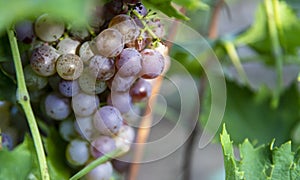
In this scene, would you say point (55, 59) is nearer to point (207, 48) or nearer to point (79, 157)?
point (79, 157)

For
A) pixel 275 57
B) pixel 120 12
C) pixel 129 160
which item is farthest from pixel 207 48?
pixel 120 12

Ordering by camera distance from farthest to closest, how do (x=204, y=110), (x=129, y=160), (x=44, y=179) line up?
(x=204, y=110) < (x=129, y=160) < (x=44, y=179)

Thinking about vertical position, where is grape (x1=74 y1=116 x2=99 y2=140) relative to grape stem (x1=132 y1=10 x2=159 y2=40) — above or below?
below

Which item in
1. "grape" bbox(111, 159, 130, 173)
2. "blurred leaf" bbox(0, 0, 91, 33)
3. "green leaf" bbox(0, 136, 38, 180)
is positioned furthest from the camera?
"grape" bbox(111, 159, 130, 173)

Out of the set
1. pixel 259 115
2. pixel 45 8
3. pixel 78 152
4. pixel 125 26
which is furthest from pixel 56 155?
pixel 259 115

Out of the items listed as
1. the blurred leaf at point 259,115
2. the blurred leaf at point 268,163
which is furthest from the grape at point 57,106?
the blurred leaf at point 259,115

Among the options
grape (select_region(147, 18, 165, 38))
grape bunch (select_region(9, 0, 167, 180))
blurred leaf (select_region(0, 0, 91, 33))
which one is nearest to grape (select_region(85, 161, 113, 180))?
grape bunch (select_region(9, 0, 167, 180))

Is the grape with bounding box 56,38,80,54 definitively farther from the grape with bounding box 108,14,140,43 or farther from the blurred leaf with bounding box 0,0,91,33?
the blurred leaf with bounding box 0,0,91,33
